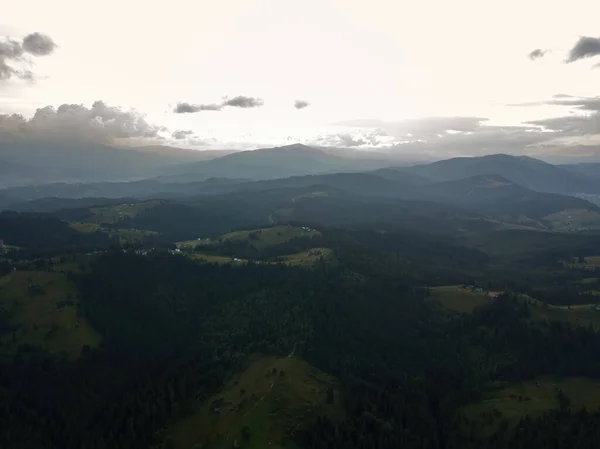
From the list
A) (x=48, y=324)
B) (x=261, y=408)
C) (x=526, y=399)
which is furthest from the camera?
(x=48, y=324)

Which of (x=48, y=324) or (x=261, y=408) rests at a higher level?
(x=48, y=324)

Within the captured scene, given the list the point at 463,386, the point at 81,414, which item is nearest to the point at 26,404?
the point at 81,414

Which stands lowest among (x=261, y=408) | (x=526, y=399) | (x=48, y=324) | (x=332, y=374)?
(x=526, y=399)

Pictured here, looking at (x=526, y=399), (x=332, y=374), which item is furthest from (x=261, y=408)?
(x=526, y=399)

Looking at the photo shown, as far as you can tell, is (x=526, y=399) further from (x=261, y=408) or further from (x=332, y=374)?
(x=261, y=408)

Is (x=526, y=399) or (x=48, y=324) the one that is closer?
(x=526, y=399)

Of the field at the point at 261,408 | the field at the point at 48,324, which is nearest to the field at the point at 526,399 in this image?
the field at the point at 261,408

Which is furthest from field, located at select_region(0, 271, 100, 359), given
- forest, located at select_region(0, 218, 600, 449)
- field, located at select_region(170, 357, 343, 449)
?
field, located at select_region(170, 357, 343, 449)
